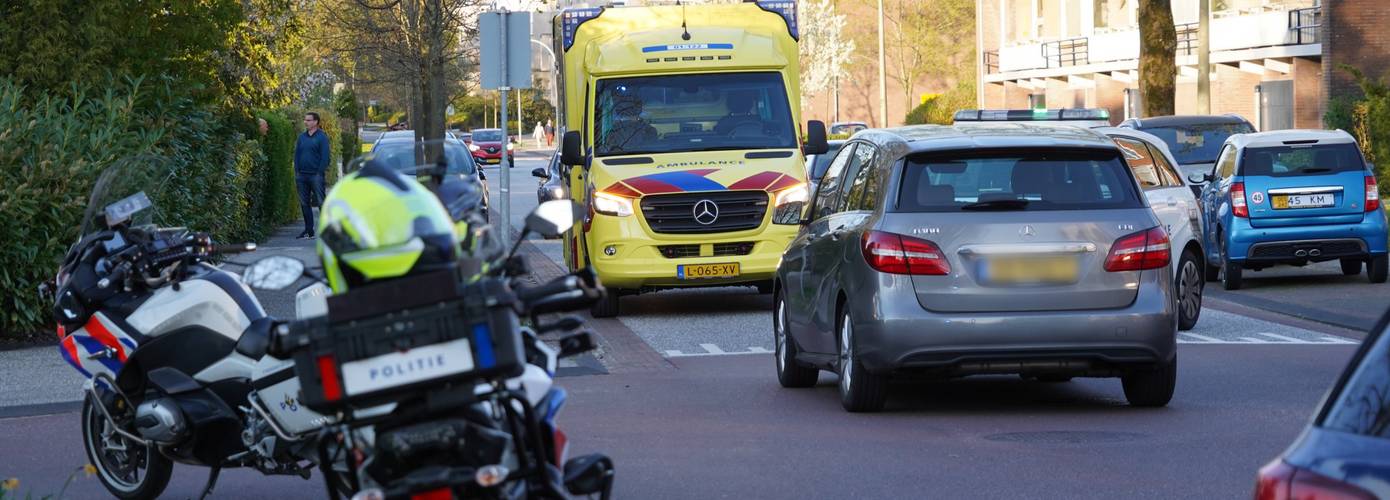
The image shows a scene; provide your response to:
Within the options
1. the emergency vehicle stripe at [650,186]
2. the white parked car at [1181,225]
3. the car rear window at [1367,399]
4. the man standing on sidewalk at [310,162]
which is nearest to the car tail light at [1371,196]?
the white parked car at [1181,225]

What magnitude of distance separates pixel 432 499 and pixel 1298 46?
4371 cm

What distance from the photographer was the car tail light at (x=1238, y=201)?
1848cm

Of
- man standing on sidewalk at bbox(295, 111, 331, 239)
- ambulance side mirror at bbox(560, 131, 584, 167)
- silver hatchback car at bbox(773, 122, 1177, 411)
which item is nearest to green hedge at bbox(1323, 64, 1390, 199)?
man standing on sidewalk at bbox(295, 111, 331, 239)

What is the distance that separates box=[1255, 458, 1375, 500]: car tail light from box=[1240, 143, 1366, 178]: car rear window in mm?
15841

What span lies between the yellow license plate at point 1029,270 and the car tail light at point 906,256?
22cm

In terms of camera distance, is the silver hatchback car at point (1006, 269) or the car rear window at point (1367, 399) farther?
the silver hatchback car at point (1006, 269)

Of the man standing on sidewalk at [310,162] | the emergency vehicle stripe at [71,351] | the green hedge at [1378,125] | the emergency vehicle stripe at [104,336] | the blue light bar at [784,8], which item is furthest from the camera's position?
the green hedge at [1378,125]

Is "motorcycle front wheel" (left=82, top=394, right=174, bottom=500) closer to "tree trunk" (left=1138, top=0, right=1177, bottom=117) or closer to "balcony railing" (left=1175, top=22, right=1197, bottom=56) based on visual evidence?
"tree trunk" (left=1138, top=0, right=1177, bottom=117)

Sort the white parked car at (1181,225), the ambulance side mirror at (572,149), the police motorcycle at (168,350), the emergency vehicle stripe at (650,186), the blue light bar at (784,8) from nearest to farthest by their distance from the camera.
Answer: the police motorcycle at (168,350) → the white parked car at (1181,225) → the emergency vehicle stripe at (650,186) → the ambulance side mirror at (572,149) → the blue light bar at (784,8)

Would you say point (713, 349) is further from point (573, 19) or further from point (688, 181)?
point (573, 19)

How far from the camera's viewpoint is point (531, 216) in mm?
5449

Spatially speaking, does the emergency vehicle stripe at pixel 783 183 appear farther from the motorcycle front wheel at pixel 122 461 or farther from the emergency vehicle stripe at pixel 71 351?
the emergency vehicle stripe at pixel 71 351

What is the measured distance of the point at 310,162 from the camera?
88.0ft

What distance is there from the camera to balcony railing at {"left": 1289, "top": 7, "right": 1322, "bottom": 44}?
4516 centimetres
